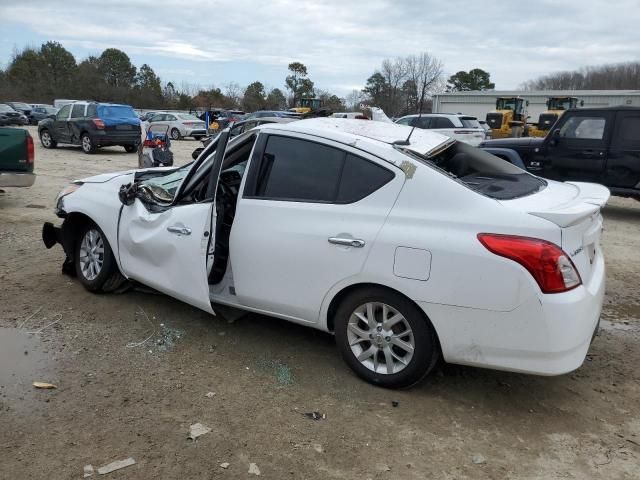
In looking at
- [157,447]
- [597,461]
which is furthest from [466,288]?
[157,447]

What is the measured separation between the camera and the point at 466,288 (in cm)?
306

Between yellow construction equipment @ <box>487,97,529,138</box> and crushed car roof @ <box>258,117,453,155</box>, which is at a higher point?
crushed car roof @ <box>258,117,453,155</box>

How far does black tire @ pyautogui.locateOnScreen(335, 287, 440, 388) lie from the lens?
10.7 feet

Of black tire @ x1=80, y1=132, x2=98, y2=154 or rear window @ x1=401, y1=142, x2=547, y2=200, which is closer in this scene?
rear window @ x1=401, y1=142, x2=547, y2=200

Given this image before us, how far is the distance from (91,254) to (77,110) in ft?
50.5

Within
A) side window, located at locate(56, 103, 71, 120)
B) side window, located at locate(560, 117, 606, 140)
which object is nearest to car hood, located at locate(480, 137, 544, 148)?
side window, located at locate(560, 117, 606, 140)

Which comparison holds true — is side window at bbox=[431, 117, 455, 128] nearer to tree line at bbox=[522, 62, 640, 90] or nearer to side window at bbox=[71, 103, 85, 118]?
side window at bbox=[71, 103, 85, 118]

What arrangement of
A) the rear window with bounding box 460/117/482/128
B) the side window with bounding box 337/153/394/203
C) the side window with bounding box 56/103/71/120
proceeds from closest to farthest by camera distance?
the side window with bounding box 337/153/394/203
the side window with bounding box 56/103/71/120
the rear window with bounding box 460/117/482/128

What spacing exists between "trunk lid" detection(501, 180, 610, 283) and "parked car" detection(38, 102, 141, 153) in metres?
16.7

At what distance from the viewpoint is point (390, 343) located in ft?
11.2

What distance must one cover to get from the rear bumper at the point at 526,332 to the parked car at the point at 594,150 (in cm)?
738

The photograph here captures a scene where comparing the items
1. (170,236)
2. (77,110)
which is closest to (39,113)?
(77,110)

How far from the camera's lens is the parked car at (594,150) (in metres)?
9.43

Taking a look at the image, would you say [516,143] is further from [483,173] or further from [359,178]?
[359,178]
